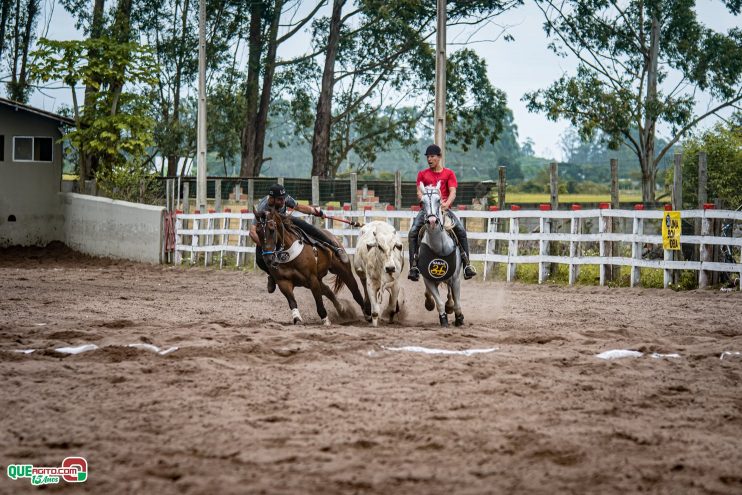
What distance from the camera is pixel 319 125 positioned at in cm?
4203

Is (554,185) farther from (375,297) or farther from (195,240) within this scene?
(195,240)

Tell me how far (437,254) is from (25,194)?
25305mm

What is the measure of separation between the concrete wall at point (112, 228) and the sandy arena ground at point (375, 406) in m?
15.0

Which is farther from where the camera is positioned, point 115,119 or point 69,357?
point 115,119

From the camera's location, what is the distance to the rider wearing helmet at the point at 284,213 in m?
12.9

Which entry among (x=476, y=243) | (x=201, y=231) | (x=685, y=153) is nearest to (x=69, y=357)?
(x=476, y=243)

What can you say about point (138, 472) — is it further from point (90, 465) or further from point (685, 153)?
point (685, 153)

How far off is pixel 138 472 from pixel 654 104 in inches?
1337

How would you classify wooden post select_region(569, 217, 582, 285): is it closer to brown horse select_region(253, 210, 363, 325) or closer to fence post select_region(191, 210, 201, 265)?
brown horse select_region(253, 210, 363, 325)

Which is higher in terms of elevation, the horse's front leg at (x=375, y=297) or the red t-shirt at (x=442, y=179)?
the red t-shirt at (x=442, y=179)

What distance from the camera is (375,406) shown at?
291 inches

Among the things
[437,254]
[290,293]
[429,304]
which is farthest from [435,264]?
[290,293]

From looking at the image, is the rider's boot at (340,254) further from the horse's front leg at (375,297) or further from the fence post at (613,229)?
the fence post at (613,229)

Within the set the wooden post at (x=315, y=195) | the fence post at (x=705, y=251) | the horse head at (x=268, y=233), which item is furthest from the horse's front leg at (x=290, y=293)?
the wooden post at (x=315, y=195)
